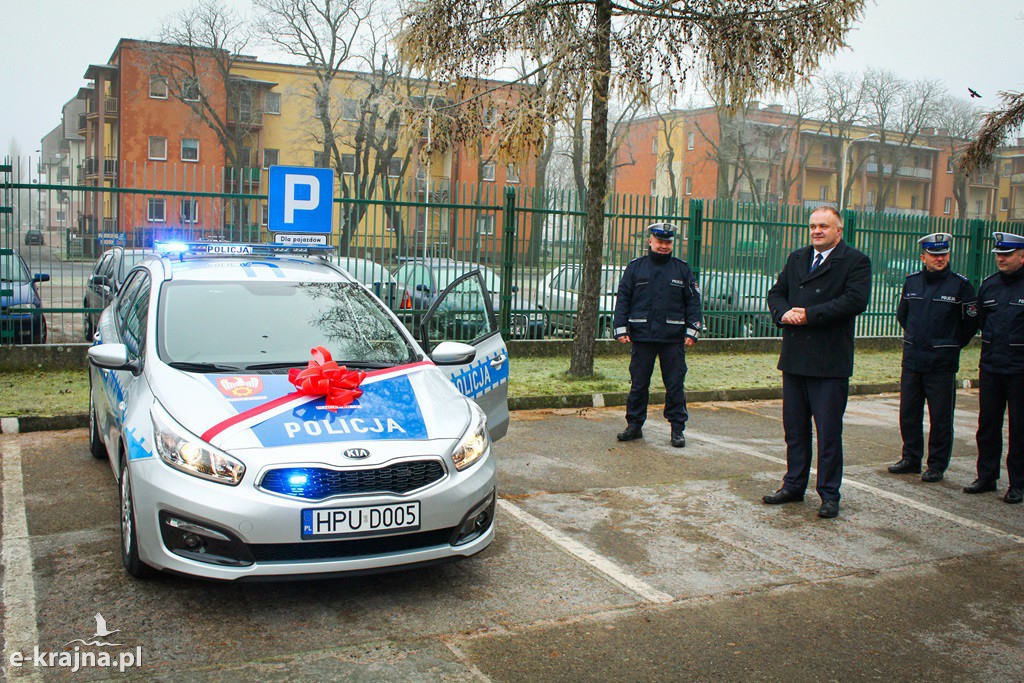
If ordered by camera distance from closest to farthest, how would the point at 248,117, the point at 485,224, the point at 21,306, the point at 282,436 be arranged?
the point at 282,436 → the point at 21,306 → the point at 485,224 → the point at 248,117

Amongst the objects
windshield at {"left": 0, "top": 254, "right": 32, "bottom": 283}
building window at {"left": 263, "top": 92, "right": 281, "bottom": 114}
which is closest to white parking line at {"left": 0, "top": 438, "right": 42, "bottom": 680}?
windshield at {"left": 0, "top": 254, "right": 32, "bottom": 283}

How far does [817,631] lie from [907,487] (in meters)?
3.22

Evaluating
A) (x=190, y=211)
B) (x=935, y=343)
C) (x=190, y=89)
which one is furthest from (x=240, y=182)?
(x=190, y=89)

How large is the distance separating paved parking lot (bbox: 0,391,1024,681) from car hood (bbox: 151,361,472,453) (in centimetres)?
79

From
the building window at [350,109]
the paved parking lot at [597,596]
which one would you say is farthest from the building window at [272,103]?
the paved parking lot at [597,596]

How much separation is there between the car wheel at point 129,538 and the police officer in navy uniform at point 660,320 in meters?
4.74

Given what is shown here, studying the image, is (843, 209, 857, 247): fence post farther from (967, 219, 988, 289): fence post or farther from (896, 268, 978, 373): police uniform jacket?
(896, 268, 978, 373): police uniform jacket

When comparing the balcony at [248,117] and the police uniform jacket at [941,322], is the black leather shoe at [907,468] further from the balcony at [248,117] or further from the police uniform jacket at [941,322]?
the balcony at [248,117]

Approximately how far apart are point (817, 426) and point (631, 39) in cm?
657

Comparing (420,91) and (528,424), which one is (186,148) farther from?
(528,424)

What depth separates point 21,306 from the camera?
34.8 ft

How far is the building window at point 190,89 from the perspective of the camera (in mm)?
41781

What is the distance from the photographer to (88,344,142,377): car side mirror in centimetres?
491

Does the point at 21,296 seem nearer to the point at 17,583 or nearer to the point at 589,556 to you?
the point at 17,583
